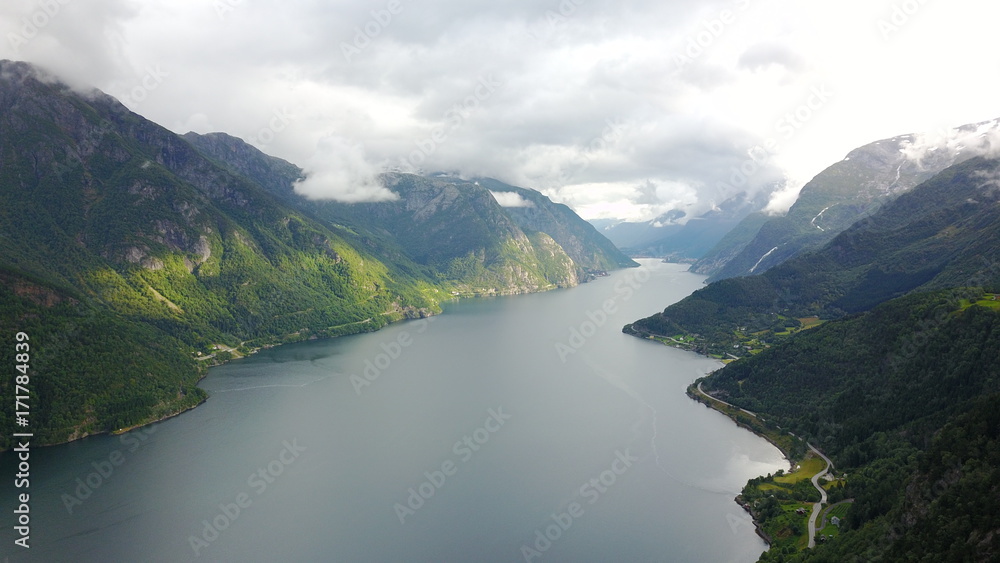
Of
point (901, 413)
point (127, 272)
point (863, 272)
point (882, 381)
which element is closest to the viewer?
point (901, 413)

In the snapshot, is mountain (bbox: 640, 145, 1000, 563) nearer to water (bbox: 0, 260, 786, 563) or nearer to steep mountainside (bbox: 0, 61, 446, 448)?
water (bbox: 0, 260, 786, 563)

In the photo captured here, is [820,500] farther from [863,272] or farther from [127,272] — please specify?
[127,272]

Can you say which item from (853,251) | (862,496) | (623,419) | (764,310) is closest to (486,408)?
(623,419)

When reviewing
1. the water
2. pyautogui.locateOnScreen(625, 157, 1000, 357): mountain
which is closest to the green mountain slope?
the water

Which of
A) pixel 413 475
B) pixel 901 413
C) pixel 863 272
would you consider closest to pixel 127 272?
pixel 413 475

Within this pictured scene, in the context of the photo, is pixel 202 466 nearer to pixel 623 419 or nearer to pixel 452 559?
pixel 452 559
